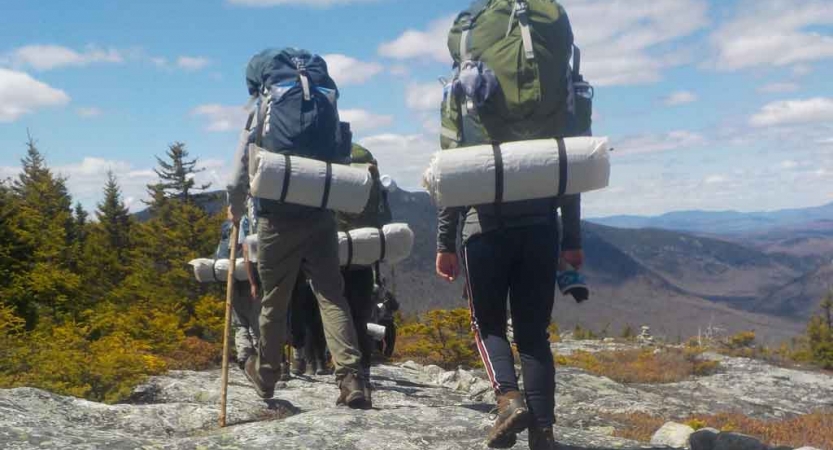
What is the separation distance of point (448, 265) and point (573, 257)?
2.39ft

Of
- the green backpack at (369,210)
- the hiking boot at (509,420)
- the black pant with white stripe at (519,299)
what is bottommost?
the hiking boot at (509,420)

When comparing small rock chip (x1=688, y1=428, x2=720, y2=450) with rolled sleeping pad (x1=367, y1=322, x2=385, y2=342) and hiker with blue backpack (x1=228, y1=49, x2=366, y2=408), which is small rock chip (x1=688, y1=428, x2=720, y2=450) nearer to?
hiker with blue backpack (x1=228, y1=49, x2=366, y2=408)

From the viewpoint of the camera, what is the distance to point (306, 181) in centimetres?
543

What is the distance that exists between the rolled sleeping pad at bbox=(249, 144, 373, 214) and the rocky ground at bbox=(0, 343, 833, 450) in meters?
1.51

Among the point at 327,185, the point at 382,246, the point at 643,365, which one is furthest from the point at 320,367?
the point at 643,365

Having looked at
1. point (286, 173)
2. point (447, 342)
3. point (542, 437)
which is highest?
point (286, 173)

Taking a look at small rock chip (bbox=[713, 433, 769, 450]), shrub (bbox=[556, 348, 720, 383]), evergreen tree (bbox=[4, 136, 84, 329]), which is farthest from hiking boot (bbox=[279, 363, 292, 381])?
evergreen tree (bbox=[4, 136, 84, 329])

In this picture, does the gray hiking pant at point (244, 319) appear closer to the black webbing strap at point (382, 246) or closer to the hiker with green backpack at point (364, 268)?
the hiker with green backpack at point (364, 268)

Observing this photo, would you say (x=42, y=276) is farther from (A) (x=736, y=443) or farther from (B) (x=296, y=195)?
(A) (x=736, y=443)

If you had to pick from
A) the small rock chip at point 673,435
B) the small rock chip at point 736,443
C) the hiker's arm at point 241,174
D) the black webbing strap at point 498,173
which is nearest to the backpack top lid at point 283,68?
the hiker's arm at point 241,174

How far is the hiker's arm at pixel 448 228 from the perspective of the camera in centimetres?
432

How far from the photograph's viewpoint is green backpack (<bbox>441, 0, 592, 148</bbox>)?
13.7 feet

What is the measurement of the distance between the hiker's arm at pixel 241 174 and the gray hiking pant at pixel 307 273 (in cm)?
30

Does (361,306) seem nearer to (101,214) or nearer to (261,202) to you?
(261,202)
